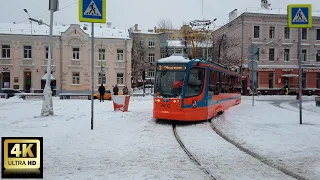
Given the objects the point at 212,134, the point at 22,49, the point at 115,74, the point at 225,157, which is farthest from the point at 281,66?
the point at 225,157

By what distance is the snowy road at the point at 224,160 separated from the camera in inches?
225

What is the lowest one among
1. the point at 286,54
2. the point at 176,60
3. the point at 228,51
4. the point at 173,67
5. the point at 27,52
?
the point at 173,67

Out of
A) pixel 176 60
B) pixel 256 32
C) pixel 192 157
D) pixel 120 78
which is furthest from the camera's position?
pixel 120 78

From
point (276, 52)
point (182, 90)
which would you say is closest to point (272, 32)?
point (276, 52)

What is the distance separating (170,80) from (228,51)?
4272 cm

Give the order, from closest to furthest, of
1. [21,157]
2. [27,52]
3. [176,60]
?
[21,157] → [176,60] → [27,52]

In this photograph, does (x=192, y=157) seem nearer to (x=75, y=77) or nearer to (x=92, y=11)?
(x=92, y=11)

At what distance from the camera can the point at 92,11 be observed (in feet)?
32.8

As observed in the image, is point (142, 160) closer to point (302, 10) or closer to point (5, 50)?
point (302, 10)

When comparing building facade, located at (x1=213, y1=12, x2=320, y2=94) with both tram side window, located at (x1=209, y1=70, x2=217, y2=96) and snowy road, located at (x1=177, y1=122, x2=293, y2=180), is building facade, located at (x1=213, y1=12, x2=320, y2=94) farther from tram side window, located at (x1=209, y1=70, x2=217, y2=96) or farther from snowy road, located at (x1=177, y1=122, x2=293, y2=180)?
snowy road, located at (x1=177, y1=122, x2=293, y2=180)

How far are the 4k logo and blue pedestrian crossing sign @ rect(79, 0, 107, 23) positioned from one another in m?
7.19

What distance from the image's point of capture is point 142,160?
22.0 feet

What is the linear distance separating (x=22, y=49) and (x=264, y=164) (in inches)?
1795

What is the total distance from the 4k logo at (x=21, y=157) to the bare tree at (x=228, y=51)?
138 feet
